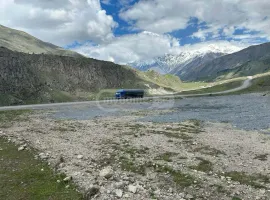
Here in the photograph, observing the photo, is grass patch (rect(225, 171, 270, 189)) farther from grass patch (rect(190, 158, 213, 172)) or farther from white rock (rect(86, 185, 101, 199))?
white rock (rect(86, 185, 101, 199))

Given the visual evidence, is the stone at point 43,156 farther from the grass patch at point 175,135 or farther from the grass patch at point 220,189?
the grass patch at point 175,135

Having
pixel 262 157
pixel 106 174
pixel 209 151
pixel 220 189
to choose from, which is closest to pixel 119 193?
pixel 106 174

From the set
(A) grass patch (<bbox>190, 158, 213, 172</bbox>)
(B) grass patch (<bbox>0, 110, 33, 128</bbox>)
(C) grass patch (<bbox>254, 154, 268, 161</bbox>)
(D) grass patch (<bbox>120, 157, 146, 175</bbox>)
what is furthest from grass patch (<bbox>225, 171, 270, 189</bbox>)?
(B) grass patch (<bbox>0, 110, 33, 128</bbox>)

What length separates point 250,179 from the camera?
19734 millimetres

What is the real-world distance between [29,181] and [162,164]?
10.5m

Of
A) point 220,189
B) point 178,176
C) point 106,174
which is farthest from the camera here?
point 178,176

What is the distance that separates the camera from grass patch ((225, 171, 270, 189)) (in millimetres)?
18766

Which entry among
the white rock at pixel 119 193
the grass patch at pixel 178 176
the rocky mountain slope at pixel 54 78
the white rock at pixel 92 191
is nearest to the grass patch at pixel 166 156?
the grass patch at pixel 178 176

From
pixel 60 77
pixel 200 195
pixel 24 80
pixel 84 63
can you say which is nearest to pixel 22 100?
pixel 24 80

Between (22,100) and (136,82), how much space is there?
90880 millimetres

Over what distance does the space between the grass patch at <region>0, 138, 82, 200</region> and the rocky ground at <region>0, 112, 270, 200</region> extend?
87 centimetres

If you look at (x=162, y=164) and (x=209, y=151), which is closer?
(x=162, y=164)

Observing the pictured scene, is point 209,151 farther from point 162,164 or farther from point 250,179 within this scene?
point 250,179

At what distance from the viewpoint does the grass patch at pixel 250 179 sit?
739 inches
